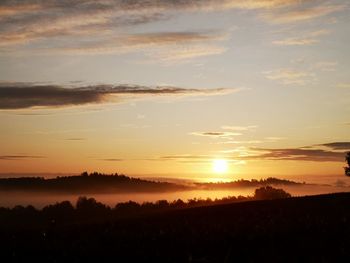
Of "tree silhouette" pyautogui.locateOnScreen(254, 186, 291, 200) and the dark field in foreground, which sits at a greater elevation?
"tree silhouette" pyautogui.locateOnScreen(254, 186, 291, 200)

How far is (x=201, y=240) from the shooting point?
2225 cm

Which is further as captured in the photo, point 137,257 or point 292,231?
point 292,231

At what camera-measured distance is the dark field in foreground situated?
19.4m

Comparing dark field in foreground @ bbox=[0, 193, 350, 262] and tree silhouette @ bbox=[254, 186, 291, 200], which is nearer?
dark field in foreground @ bbox=[0, 193, 350, 262]

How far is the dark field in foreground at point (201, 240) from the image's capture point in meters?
19.4

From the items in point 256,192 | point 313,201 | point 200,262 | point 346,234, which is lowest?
point 200,262

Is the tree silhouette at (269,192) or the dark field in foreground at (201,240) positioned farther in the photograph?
the tree silhouette at (269,192)

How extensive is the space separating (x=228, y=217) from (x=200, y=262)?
537 inches

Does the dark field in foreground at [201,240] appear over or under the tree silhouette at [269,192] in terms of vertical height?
under

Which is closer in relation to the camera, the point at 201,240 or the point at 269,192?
the point at 201,240

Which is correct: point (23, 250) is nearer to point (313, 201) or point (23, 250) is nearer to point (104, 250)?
point (104, 250)

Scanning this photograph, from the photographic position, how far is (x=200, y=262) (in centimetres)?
1805

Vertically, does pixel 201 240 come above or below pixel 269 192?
below

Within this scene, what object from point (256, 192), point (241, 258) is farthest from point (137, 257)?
point (256, 192)
